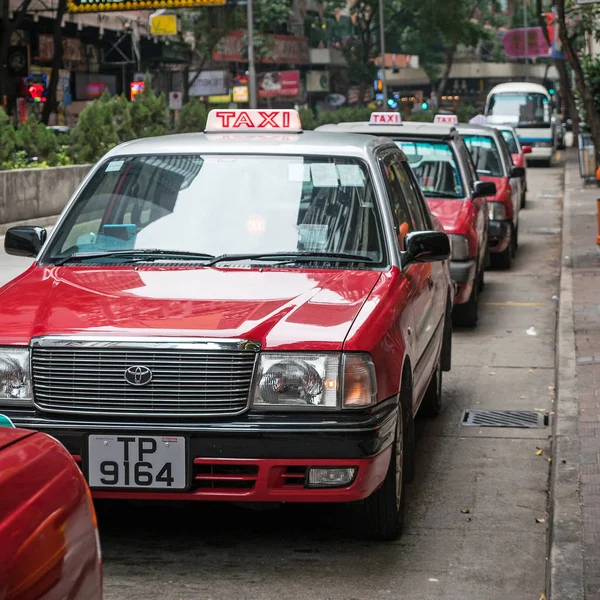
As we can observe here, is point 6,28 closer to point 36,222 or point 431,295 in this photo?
point 36,222

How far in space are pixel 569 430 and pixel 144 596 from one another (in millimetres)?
3260

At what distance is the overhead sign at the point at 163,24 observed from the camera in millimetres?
44312

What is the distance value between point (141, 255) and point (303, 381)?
1.40m

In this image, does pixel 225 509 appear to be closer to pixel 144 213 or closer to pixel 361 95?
pixel 144 213

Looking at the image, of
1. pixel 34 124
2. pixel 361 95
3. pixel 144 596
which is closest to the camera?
pixel 144 596

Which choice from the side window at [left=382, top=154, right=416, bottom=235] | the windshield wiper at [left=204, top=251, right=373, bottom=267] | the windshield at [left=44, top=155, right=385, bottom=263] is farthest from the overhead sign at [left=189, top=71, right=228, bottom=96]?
the windshield wiper at [left=204, top=251, right=373, bottom=267]

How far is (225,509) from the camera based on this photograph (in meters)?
5.83

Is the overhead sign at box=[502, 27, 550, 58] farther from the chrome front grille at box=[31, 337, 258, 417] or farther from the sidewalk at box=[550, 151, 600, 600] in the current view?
the chrome front grille at box=[31, 337, 258, 417]

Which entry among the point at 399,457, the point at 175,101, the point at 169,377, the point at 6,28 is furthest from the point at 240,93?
the point at 169,377

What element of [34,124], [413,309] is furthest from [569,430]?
[34,124]

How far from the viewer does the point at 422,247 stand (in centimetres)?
599

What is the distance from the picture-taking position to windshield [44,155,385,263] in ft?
19.4

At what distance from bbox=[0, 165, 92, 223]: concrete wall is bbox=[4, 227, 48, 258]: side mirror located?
12236 mm

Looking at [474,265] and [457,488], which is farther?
[474,265]
